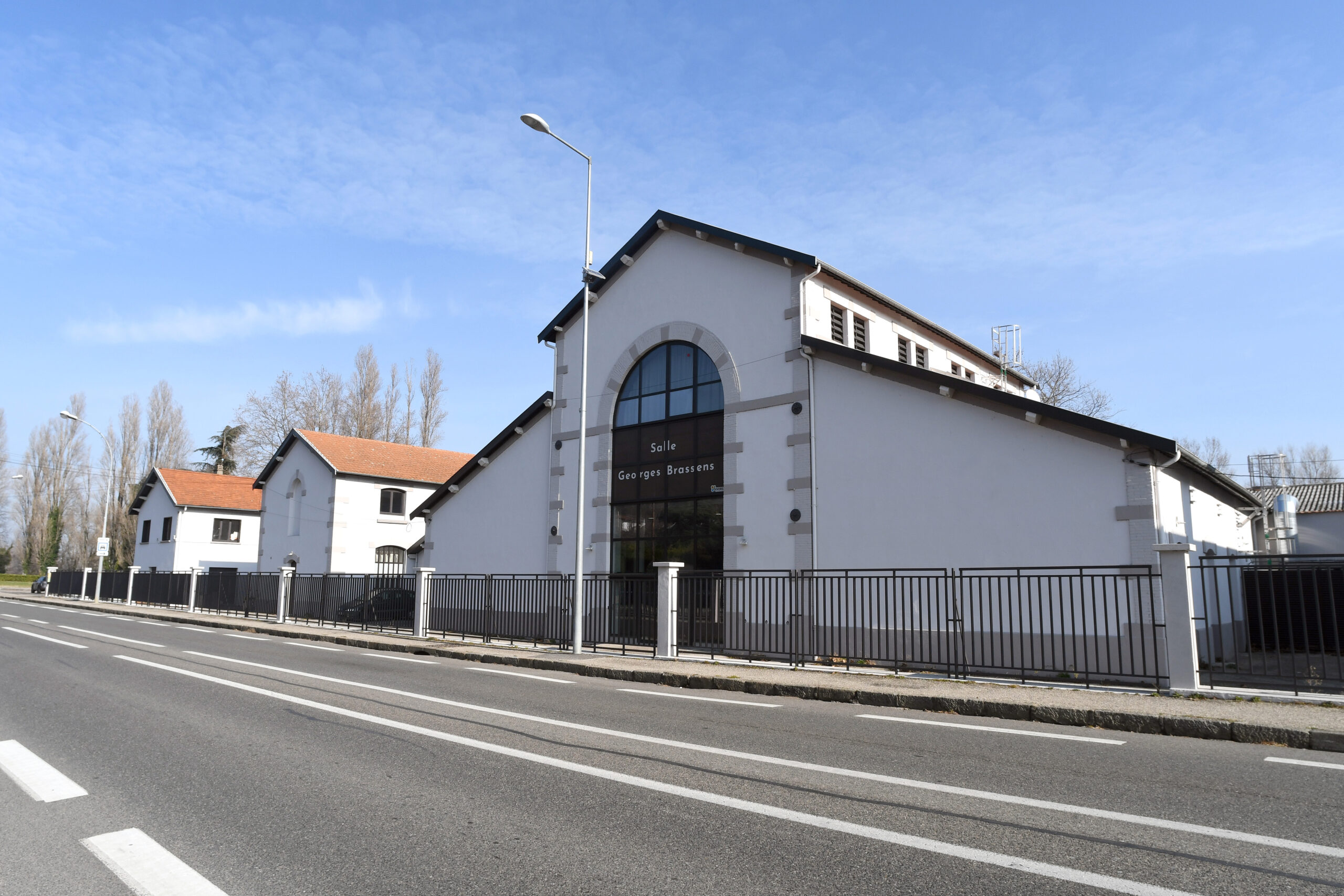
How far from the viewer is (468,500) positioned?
992 inches

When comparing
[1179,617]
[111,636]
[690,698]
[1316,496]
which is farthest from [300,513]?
[1316,496]

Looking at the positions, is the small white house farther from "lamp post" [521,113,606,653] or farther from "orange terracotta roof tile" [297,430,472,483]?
"lamp post" [521,113,606,653]

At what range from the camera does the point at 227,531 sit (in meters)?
45.8

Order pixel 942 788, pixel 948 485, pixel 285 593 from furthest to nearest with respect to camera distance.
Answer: pixel 285 593, pixel 948 485, pixel 942 788

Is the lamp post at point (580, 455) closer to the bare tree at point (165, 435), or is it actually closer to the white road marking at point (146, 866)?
the white road marking at point (146, 866)

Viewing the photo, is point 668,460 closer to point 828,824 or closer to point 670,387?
point 670,387

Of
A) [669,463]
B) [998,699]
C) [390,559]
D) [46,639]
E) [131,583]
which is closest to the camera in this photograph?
[998,699]

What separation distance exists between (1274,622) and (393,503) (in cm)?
3306

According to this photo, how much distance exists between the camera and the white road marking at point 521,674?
12.4 m

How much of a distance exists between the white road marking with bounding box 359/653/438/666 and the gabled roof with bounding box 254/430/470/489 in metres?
19.6

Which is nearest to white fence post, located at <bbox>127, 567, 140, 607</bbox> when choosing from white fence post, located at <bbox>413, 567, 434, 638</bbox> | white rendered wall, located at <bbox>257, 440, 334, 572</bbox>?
white rendered wall, located at <bbox>257, 440, 334, 572</bbox>

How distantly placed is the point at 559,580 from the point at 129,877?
14343 mm

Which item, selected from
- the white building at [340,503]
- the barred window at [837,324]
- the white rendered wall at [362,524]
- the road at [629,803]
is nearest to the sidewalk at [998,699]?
the road at [629,803]

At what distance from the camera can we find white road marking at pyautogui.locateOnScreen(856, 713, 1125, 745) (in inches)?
302
